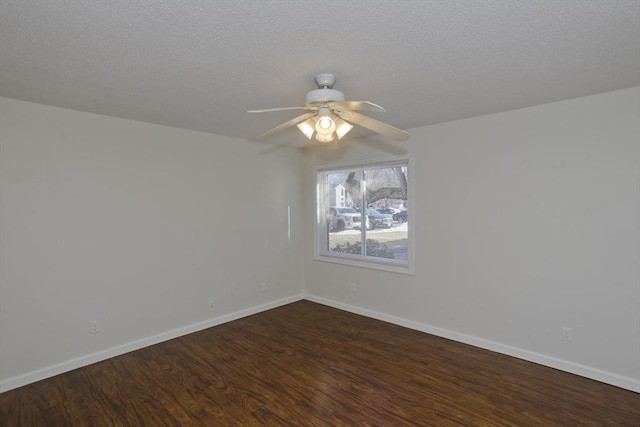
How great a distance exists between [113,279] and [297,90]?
2.58m

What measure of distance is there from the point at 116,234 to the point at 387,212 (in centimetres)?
310

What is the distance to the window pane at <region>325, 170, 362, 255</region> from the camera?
4.61 m

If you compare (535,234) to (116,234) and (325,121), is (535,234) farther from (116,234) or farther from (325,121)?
(116,234)

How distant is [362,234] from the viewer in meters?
4.53

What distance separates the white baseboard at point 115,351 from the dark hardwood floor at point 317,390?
7 centimetres

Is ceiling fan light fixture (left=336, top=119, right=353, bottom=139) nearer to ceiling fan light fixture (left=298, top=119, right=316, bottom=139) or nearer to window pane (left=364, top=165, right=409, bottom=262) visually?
ceiling fan light fixture (left=298, top=119, right=316, bottom=139)

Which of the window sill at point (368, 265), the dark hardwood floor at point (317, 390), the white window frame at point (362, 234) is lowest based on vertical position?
the dark hardwood floor at point (317, 390)

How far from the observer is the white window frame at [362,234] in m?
3.84

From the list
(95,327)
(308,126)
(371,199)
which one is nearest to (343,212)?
(371,199)

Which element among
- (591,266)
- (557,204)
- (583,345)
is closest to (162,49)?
(557,204)

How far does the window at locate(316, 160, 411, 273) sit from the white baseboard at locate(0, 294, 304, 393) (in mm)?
1359

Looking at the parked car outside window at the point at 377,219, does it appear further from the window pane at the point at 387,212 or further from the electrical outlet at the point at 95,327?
the electrical outlet at the point at 95,327

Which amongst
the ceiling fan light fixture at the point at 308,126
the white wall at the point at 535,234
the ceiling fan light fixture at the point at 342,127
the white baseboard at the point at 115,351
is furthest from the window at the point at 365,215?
the ceiling fan light fixture at the point at 308,126

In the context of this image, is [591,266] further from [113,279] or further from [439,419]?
[113,279]
